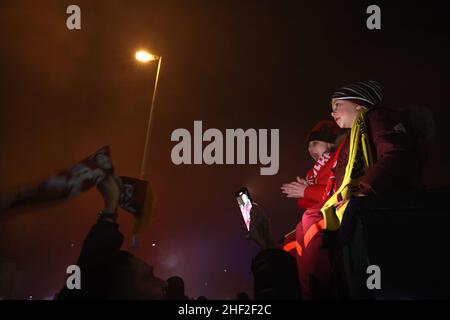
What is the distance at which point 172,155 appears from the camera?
10.5 ft

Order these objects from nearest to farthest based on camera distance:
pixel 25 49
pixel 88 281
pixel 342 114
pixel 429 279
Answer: pixel 429 279 < pixel 88 281 < pixel 342 114 < pixel 25 49

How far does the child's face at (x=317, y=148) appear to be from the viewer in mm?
3186

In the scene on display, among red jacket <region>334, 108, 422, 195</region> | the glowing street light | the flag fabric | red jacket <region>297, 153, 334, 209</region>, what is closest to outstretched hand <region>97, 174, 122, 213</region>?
the flag fabric

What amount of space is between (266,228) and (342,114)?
4.88 ft

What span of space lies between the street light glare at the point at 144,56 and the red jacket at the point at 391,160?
6.62ft

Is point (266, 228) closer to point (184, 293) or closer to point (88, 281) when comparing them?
point (88, 281)

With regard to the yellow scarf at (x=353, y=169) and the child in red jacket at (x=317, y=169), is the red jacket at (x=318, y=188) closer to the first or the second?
the child in red jacket at (x=317, y=169)

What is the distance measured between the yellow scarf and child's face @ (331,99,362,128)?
1.00 feet

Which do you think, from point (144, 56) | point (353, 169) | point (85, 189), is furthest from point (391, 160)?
point (144, 56)

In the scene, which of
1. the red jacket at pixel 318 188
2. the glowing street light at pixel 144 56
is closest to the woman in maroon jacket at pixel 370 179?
the red jacket at pixel 318 188

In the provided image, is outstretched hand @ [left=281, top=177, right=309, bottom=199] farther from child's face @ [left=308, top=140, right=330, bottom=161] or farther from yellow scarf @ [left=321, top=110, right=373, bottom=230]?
yellow scarf @ [left=321, top=110, right=373, bottom=230]

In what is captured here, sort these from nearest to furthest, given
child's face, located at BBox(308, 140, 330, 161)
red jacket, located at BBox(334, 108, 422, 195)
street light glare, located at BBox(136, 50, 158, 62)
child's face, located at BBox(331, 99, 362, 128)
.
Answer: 1. red jacket, located at BBox(334, 108, 422, 195)
2. child's face, located at BBox(331, 99, 362, 128)
3. child's face, located at BBox(308, 140, 330, 161)
4. street light glare, located at BBox(136, 50, 158, 62)

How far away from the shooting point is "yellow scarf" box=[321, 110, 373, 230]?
217 cm
